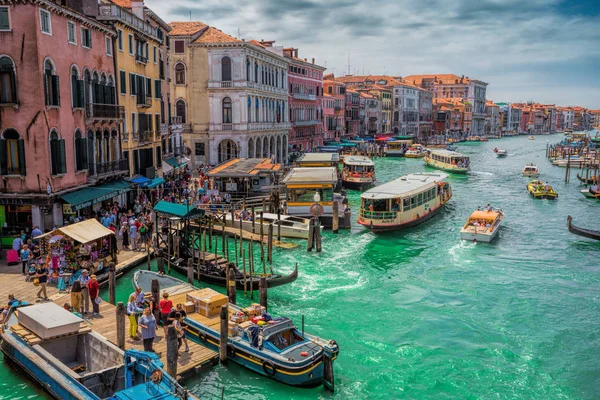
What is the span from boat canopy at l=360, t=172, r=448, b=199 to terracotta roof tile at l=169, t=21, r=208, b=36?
→ 827 inches

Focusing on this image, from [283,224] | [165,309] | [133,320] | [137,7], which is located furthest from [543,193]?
[133,320]

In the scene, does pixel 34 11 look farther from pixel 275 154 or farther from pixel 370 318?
pixel 275 154

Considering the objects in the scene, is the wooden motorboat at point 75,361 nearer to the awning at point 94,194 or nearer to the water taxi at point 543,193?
the awning at point 94,194

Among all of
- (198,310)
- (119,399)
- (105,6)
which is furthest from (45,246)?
(105,6)

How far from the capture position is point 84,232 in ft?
64.0

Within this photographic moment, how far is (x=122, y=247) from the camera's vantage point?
79.6 feet

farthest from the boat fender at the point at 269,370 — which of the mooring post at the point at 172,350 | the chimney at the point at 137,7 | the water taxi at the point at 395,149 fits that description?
the water taxi at the point at 395,149

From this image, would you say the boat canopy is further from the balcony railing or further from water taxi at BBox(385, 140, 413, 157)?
water taxi at BBox(385, 140, 413, 157)

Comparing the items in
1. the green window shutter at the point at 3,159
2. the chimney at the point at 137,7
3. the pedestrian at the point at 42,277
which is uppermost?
the chimney at the point at 137,7

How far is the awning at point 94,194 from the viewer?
22375mm

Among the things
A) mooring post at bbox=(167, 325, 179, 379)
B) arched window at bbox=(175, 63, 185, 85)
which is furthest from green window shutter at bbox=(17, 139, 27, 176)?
arched window at bbox=(175, 63, 185, 85)

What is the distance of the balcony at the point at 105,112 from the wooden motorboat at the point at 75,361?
38.3 feet

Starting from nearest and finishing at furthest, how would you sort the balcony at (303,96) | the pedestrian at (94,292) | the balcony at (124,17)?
the pedestrian at (94,292) → the balcony at (124,17) → the balcony at (303,96)

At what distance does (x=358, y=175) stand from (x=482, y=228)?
19393 millimetres
